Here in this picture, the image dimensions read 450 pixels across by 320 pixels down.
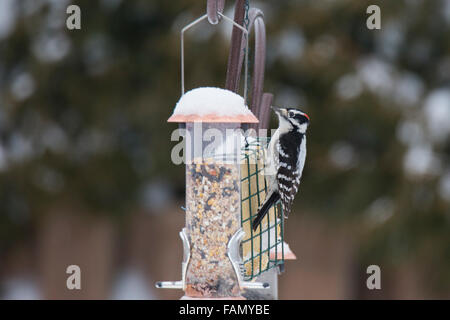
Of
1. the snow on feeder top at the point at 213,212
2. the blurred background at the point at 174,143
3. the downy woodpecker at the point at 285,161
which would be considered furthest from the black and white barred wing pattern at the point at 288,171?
the blurred background at the point at 174,143

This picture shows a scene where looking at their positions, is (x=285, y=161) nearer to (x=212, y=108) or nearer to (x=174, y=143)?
(x=212, y=108)

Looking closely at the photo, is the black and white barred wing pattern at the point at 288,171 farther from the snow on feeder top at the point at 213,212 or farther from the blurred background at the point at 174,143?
the blurred background at the point at 174,143

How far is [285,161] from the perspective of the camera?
2.87 meters

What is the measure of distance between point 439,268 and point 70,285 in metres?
4.22

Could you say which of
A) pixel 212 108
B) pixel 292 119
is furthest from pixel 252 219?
pixel 212 108

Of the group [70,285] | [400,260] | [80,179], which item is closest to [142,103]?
[80,179]

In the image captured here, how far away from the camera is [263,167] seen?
2.99 metres

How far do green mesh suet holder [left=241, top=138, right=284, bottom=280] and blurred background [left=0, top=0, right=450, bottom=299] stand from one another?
3109mm

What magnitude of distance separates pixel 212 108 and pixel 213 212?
1.65ft

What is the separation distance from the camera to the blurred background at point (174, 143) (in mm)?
6023

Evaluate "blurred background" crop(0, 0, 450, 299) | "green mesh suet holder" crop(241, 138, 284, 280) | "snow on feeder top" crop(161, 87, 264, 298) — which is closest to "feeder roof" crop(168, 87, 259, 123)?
"snow on feeder top" crop(161, 87, 264, 298)

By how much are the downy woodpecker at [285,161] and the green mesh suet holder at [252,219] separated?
65 mm

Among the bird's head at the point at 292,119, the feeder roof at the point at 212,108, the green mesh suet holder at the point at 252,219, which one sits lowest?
the green mesh suet holder at the point at 252,219

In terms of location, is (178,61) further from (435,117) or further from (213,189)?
(213,189)
